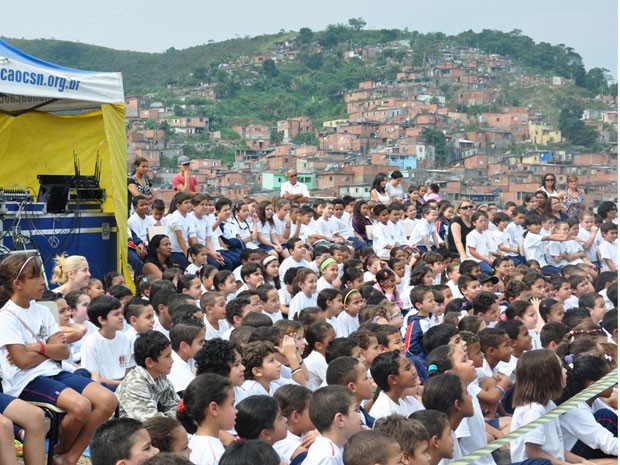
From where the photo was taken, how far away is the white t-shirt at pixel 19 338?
5.06 metres

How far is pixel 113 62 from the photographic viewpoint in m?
36.2

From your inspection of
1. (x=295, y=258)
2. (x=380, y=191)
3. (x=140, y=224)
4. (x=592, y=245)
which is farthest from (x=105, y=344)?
(x=380, y=191)

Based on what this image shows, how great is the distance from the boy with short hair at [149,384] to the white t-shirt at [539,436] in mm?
1856

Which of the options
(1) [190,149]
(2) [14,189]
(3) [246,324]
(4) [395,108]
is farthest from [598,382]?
(4) [395,108]

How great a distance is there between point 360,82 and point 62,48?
14.2 meters

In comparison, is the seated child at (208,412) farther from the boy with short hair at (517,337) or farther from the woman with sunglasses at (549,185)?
the woman with sunglasses at (549,185)

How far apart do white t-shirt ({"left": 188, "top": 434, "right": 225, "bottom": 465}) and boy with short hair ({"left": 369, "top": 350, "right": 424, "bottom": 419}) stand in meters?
1.30

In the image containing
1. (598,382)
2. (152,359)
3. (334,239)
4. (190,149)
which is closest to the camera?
(152,359)

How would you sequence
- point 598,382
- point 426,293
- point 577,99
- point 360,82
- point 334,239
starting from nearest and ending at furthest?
point 598,382 < point 426,293 < point 334,239 < point 577,99 < point 360,82

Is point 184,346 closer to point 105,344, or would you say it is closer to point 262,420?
point 105,344

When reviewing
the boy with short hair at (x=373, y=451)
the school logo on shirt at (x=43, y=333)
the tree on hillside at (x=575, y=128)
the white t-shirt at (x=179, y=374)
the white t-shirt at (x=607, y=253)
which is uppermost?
the tree on hillside at (x=575, y=128)

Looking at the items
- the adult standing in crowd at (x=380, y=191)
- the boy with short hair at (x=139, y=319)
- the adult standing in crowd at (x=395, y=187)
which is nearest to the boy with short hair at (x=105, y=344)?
the boy with short hair at (x=139, y=319)

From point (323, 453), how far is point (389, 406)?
51.6 inches

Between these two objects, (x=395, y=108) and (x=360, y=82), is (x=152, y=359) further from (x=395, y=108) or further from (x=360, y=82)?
(x=360, y=82)
